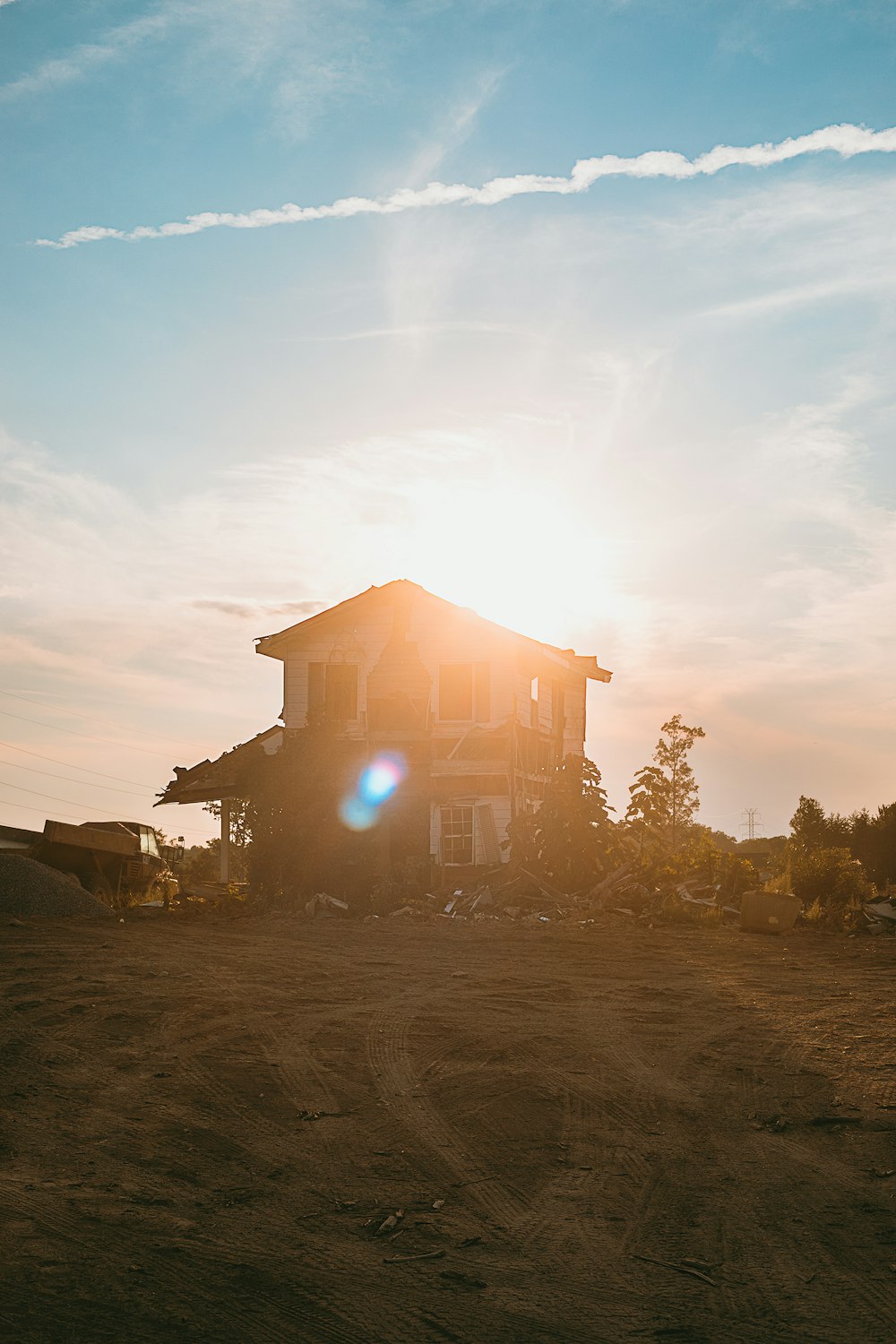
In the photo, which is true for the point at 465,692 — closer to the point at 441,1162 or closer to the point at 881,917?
the point at 881,917

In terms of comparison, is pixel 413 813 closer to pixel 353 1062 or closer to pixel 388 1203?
pixel 353 1062

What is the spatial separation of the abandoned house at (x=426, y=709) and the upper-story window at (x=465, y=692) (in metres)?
0.03

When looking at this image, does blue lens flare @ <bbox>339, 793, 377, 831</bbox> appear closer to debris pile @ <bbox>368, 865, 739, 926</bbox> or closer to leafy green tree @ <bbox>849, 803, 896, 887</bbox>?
debris pile @ <bbox>368, 865, 739, 926</bbox>

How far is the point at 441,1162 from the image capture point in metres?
6.19

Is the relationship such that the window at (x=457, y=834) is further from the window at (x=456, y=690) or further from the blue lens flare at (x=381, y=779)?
the window at (x=456, y=690)

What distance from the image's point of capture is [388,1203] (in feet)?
18.1

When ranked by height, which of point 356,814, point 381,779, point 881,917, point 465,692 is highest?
point 465,692

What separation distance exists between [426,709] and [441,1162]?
964 inches

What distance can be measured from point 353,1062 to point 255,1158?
2318 millimetres

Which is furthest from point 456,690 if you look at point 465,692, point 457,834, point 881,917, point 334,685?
point 881,917

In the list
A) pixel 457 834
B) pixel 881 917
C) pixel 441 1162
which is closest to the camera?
pixel 441 1162

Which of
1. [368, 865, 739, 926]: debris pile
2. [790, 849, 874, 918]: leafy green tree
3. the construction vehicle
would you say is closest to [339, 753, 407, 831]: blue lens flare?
[368, 865, 739, 926]: debris pile

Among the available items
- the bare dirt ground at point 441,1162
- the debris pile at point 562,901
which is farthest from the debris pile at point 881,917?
the bare dirt ground at point 441,1162

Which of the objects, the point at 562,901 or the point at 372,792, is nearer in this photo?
the point at 562,901
